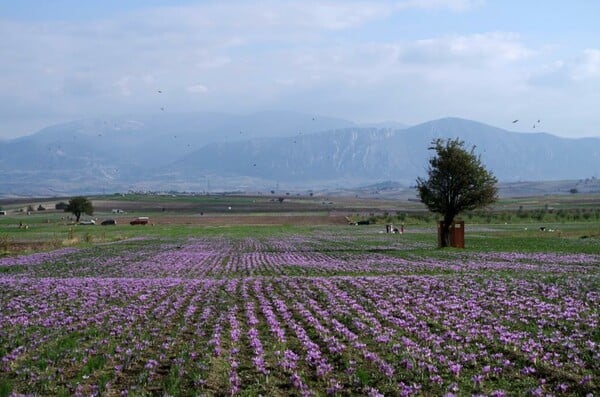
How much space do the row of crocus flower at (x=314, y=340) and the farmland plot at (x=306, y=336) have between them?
40 mm

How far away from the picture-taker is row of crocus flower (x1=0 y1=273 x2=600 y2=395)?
39.2 feet

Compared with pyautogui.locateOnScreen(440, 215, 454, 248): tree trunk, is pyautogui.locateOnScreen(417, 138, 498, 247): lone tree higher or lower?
higher

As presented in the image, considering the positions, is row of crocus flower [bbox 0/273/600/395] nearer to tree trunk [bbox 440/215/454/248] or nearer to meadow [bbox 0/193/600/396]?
meadow [bbox 0/193/600/396]

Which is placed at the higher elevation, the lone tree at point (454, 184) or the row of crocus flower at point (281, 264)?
the lone tree at point (454, 184)

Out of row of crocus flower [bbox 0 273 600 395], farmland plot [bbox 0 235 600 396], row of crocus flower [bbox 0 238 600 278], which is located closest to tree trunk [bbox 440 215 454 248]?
row of crocus flower [bbox 0 238 600 278]

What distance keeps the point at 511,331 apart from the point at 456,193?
38911mm

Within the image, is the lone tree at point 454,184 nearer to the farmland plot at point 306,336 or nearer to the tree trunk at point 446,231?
the tree trunk at point 446,231

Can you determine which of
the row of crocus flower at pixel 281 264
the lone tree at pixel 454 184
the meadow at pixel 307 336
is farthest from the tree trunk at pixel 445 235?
the meadow at pixel 307 336

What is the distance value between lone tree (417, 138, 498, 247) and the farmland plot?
22390 mm

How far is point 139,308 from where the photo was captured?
21.2m

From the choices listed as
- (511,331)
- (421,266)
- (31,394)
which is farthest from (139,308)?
(421,266)

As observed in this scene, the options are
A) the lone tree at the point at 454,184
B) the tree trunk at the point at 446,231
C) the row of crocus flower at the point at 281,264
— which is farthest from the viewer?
the tree trunk at the point at 446,231

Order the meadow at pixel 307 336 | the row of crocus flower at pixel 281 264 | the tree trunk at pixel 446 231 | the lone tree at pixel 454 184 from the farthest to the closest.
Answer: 1. the tree trunk at pixel 446 231
2. the lone tree at pixel 454 184
3. the row of crocus flower at pixel 281 264
4. the meadow at pixel 307 336

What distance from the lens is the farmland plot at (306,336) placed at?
39.1 feet
